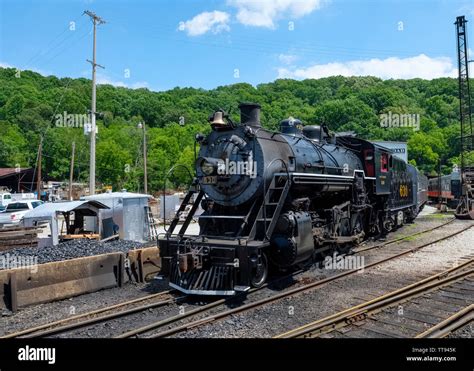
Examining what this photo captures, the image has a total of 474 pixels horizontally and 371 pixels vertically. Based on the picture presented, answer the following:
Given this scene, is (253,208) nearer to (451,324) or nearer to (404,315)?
(404,315)

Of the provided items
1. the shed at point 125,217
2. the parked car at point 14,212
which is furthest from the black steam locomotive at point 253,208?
the parked car at point 14,212

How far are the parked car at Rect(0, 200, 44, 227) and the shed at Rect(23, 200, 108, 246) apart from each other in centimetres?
776

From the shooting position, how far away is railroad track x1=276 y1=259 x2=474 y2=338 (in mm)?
5953

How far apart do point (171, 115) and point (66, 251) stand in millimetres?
72846

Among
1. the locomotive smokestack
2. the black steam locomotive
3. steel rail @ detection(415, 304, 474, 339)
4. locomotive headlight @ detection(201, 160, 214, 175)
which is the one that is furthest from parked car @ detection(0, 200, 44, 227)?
steel rail @ detection(415, 304, 474, 339)

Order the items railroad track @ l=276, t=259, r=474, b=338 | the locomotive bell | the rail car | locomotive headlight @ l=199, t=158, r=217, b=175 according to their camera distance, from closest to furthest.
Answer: railroad track @ l=276, t=259, r=474, b=338
locomotive headlight @ l=199, t=158, r=217, b=175
the locomotive bell
the rail car

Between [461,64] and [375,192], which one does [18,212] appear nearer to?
[375,192]

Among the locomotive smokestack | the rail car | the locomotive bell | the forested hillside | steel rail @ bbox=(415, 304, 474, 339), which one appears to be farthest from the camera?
the forested hillside

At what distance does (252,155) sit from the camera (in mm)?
8602

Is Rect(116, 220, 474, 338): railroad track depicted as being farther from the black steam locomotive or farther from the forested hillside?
the forested hillside

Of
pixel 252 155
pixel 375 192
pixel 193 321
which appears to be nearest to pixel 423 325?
pixel 193 321

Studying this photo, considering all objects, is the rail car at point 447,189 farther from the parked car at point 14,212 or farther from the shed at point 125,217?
the parked car at point 14,212

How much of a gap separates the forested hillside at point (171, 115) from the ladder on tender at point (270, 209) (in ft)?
128

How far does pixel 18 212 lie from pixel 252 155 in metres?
20.8
